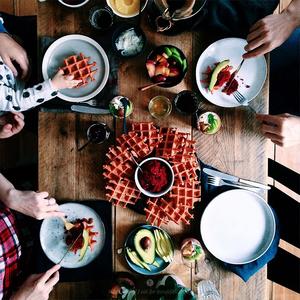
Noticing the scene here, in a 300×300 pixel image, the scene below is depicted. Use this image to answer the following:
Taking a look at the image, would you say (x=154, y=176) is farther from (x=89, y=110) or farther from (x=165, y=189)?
(x=89, y=110)

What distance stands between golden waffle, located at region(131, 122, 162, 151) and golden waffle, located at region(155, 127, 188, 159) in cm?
2

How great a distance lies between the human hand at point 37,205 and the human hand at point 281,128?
30.3 inches

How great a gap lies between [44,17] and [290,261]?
1.58 meters

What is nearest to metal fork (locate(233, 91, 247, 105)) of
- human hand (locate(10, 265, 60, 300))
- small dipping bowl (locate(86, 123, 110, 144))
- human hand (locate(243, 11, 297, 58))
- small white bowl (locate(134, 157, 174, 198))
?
human hand (locate(243, 11, 297, 58))

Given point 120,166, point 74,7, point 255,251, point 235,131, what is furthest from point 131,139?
point 255,251

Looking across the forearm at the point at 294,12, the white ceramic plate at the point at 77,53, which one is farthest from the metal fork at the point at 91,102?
the forearm at the point at 294,12

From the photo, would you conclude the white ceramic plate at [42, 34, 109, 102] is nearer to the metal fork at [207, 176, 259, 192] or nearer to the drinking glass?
the metal fork at [207, 176, 259, 192]

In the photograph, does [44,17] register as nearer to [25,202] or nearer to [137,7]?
[137,7]

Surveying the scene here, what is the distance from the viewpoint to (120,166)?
4.39 feet

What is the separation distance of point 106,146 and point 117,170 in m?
0.11

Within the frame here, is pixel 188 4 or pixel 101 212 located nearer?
pixel 188 4

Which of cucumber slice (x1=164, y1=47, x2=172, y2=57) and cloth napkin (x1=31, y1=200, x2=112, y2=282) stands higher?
cucumber slice (x1=164, y1=47, x2=172, y2=57)

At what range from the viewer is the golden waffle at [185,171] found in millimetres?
1333

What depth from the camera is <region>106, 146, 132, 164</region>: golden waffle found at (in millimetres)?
1337
